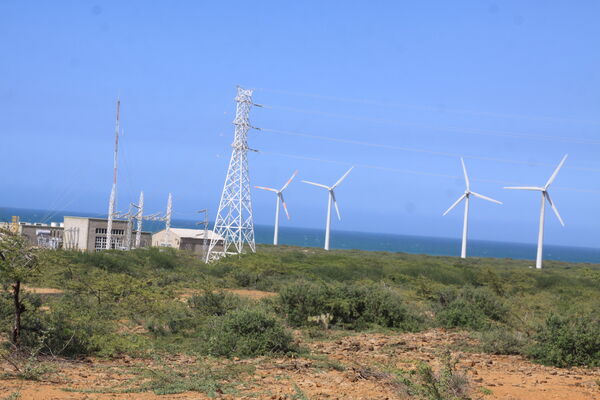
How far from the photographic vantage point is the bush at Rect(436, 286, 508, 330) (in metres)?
21.7

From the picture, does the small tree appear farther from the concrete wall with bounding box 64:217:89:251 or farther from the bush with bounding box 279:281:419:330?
the concrete wall with bounding box 64:217:89:251

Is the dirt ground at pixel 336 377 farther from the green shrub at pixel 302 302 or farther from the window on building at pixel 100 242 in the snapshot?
the window on building at pixel 100 242

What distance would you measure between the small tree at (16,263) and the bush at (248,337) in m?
3.71

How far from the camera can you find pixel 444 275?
47438mm

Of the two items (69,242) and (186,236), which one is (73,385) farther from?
(186,236)

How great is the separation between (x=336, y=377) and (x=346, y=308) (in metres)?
8.35

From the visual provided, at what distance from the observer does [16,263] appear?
563 inches

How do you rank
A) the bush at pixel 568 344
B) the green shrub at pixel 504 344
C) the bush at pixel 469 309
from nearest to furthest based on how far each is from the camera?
the bush at pixel 568 344, the green shrub at pixel 504 344, the bush at pixel 469 309

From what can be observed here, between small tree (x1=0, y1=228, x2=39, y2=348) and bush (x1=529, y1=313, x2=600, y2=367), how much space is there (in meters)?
10.8

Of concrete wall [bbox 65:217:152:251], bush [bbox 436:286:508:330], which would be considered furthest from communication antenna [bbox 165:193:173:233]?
bush [bbox 436:286:508:330]

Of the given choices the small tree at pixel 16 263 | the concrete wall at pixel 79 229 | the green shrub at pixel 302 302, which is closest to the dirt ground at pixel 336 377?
the small tree at pixel 16 263

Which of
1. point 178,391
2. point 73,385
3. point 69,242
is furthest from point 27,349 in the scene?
point 69,242

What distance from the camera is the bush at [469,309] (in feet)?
71.2

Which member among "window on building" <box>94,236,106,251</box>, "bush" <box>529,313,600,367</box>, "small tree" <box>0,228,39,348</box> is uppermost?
"small tree" <box>0,228,39,348</box>
